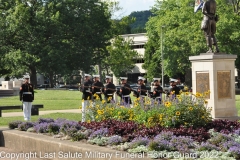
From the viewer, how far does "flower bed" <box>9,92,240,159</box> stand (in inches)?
338

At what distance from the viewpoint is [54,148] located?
34.4ft

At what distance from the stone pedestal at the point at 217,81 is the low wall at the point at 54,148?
6.34 meters

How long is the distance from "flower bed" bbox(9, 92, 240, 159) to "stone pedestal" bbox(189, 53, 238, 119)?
12.8 feet

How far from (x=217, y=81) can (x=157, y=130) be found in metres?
6.24

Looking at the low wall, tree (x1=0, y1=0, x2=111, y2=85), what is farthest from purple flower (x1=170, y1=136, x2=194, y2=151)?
tree (x1=0, y1=0, x2=111, y2=85)

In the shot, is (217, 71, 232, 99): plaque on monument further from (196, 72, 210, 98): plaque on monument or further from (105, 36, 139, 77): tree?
(105, 36, 139, 77): tree

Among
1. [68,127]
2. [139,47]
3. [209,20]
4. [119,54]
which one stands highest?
[139,47]

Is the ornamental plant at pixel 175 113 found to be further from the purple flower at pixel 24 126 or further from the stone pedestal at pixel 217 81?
the stone pedestal at pixel 217 81

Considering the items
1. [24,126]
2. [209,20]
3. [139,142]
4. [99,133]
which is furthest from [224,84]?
[139,142]

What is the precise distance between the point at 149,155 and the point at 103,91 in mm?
11239

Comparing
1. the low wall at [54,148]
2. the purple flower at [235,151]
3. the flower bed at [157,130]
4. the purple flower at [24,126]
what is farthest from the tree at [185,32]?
the purple flower at [235,151]

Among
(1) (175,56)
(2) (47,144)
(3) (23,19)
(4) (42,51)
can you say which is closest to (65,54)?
(4) (42,51)

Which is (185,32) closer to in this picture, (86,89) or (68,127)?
(86,89)

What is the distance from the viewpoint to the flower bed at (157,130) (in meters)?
8.58
